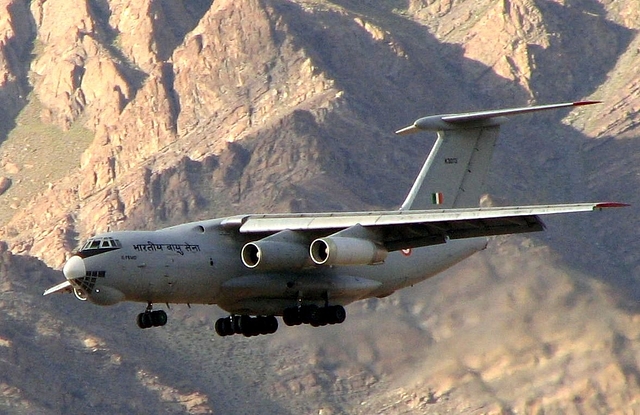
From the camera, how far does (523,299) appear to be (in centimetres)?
6725

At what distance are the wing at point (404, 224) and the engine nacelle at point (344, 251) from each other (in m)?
0.40

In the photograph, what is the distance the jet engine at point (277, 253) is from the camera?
119ft

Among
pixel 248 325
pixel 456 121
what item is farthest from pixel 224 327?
pixel 456 121

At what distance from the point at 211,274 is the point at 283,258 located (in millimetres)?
1435

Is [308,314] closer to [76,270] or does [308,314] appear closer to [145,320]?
[145,320]

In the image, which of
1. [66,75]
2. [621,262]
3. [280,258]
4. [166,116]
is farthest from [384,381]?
[66,75]

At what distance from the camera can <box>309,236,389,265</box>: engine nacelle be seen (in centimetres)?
3547

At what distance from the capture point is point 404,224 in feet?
120

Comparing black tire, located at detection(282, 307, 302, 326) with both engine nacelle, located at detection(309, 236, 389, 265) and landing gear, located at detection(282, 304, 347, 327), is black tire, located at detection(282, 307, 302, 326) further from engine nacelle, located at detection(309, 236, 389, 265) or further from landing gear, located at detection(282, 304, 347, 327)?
engine nacelle, located at detection(309, 236, 389, 265)

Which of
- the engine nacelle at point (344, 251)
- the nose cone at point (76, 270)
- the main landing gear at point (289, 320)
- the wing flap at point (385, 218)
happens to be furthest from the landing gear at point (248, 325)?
the nose cone at point (76, 270)

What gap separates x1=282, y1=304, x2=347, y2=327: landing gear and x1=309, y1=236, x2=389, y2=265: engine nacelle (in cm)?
181

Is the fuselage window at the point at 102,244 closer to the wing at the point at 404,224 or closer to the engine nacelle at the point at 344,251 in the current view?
the wing at the point at 404,224

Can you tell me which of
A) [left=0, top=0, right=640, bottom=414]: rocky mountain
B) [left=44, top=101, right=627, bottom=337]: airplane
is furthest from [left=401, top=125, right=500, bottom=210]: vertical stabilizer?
[left=0, top=0, right=640, bottom=414]: rocky mountain

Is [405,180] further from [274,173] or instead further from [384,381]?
[384,381]
